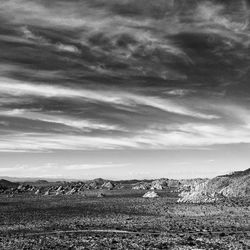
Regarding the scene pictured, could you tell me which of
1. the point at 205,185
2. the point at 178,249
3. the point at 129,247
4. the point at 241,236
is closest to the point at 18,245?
the point at 129,247

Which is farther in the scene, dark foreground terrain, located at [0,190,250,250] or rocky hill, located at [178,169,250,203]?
rocky hill, located at [178,169,250,203]

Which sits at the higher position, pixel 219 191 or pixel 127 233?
pixel 219 191

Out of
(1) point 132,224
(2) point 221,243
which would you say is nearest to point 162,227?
(1) point 132,224

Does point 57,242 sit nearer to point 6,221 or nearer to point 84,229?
point 84,229

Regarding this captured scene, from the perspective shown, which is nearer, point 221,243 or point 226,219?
point 221,243

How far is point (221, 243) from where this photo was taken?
69.3ft

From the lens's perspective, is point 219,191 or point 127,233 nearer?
point 127,233

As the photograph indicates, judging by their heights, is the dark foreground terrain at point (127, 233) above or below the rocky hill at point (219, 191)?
below

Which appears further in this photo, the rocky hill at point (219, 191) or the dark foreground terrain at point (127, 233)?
the rocky hill at point (219, 191)

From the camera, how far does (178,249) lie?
19.6 meters

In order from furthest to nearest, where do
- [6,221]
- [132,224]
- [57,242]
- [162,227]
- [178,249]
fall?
[6,221], [132,224], [162,227], [57,242], [178,249]

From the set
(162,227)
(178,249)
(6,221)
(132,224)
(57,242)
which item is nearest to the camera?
(178,249)

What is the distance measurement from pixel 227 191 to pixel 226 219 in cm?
3082

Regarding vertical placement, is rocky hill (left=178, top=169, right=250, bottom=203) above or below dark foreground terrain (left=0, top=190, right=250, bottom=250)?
above
